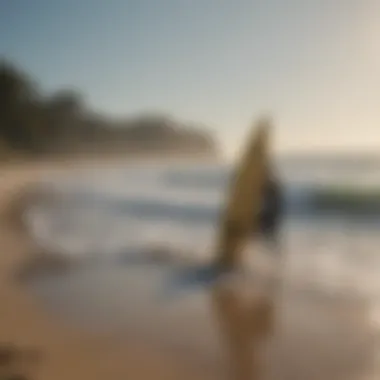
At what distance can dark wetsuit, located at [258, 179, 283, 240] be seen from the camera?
142cm

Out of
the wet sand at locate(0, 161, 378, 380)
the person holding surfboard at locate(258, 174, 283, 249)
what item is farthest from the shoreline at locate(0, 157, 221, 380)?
the person holding surfboard at locate(258, 174, 283, 249)

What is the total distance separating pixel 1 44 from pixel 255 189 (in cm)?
80

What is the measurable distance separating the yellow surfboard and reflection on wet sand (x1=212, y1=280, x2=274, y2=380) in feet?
0.35

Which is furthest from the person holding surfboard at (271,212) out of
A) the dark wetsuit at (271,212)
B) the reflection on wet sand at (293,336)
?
the reflection on wet sand at (293,336)

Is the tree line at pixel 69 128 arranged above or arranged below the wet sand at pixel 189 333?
above

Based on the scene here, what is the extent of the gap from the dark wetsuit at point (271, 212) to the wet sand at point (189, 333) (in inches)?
5.8

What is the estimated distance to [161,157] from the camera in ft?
5.20

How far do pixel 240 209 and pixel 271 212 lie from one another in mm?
77

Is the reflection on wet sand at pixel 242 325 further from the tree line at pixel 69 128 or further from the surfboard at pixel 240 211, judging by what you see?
the tree line at pixel 69 128

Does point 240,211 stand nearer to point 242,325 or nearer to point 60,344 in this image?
point 242,325

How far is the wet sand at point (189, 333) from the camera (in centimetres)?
127

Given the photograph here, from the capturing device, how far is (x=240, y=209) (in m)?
1.45

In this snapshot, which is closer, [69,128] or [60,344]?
[60,344]

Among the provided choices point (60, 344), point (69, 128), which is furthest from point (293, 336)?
point (69, 128)
